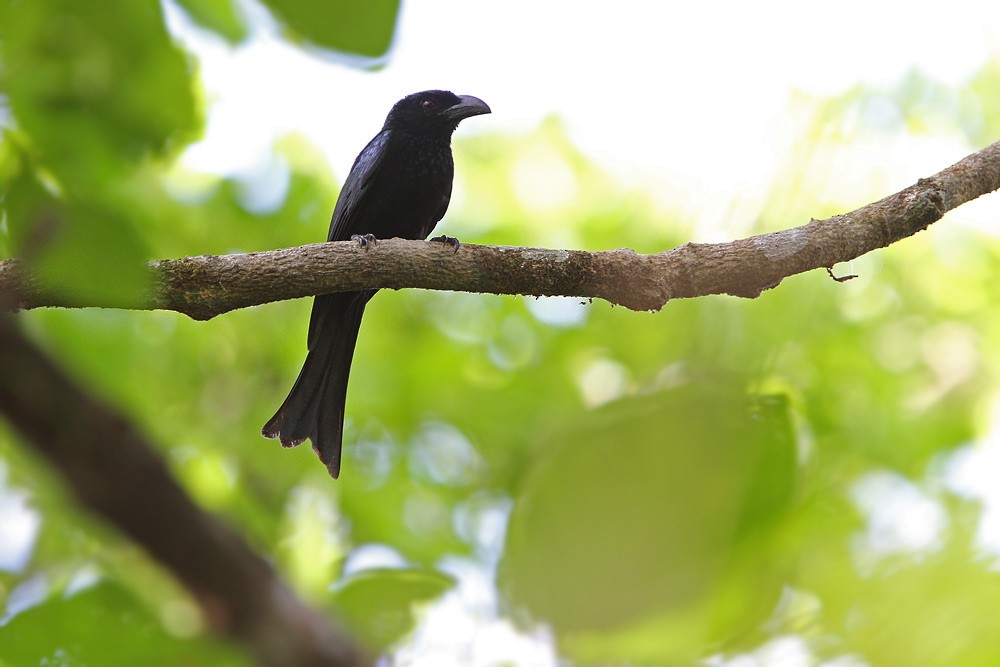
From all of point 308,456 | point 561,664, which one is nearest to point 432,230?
point 308,456

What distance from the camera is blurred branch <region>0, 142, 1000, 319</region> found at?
3.12m

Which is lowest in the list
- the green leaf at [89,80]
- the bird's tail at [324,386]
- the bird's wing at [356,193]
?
the green leaf at [89,80]

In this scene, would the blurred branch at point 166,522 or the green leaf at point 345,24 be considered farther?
the blurred branch at point 166,522

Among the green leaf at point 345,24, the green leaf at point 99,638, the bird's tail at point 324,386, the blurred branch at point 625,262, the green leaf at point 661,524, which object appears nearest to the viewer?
the green leaf at point 345,24

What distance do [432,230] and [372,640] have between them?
424 centimetres

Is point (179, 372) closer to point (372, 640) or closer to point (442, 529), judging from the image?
point (442, 529)

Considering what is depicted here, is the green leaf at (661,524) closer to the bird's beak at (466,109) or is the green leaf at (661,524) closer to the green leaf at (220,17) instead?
the green leaf at (220,17)

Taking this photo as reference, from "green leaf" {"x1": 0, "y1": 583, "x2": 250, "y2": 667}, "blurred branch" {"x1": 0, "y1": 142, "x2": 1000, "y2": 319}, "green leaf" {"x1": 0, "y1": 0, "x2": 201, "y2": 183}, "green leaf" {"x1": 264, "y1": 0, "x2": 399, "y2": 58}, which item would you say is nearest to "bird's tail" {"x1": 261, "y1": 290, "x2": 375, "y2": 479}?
"blurred branch" {"x1": 0, "y1": 142, "x2": 1000, "y2": 319}

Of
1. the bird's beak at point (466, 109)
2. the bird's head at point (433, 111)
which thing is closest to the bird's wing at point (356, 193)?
the bird's head at point (433, 111)

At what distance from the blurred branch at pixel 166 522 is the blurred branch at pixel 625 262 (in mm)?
1450

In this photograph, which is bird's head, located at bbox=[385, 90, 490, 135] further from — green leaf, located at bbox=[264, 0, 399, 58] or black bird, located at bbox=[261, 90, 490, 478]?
green leaf, located at bbox=[264, 0, 399, 58]

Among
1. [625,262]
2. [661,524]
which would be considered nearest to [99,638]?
[661,524]

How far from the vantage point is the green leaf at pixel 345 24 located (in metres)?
0.69

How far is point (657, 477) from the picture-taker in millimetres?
1275
